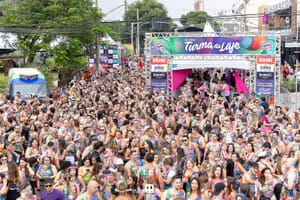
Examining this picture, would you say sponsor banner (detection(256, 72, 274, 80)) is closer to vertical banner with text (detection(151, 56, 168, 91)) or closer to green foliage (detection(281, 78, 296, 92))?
vertical banner with text (detection(151, 56, 168, 91))

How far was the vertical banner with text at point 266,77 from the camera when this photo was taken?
2386 centimetres

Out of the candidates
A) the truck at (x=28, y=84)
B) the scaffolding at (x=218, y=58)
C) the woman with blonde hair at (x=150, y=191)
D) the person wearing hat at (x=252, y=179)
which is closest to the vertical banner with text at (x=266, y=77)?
the scaffolding at (x=218, y=58)

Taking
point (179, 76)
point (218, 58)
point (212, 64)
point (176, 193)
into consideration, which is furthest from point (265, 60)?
point (176, 193)

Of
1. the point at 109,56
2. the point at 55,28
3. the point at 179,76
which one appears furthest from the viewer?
the point at 109,56

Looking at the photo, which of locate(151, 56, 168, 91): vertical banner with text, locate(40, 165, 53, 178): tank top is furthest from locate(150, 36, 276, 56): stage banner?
locate(40, 165, 53, 178): tank top

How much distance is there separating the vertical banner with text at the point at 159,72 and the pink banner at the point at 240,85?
2932mm

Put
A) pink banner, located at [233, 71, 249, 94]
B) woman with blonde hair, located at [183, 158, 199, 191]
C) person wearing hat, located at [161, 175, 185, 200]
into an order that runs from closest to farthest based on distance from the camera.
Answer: person wearing hat, located at [161, 175, 185, 200]
woman with blonde hair, located at [183, 158, 199, 191]
pink banner, located at [233, 71, 249, 94]

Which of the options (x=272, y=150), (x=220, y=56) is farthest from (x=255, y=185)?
(x=220, y=56)

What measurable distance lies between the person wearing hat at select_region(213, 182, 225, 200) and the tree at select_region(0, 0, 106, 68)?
26.4m

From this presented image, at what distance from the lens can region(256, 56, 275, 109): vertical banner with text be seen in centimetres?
2386

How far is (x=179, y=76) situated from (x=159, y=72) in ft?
3.10

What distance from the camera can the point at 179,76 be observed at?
25.8 metres

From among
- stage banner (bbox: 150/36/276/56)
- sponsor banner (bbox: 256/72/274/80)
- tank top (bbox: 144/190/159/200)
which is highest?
stage banner (bbox: 150/36/276/56)

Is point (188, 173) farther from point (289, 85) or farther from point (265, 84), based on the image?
point (289, 85)
